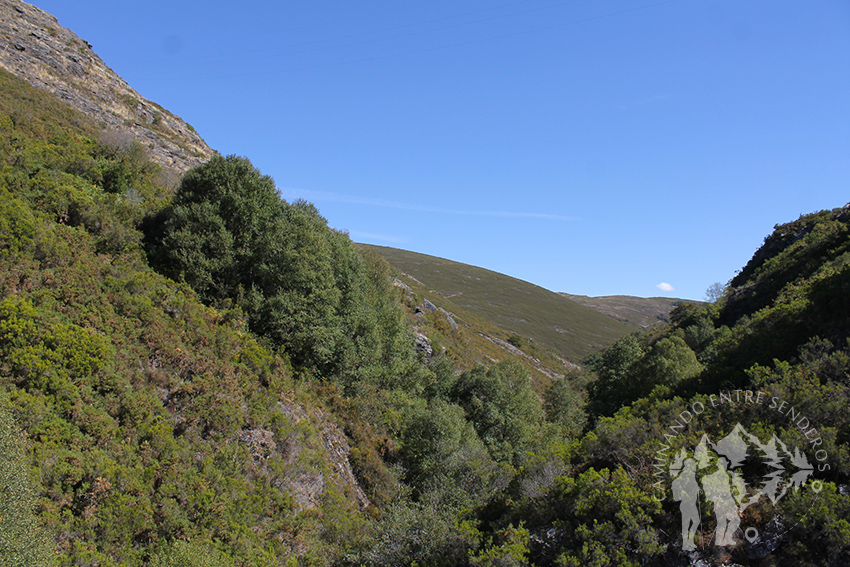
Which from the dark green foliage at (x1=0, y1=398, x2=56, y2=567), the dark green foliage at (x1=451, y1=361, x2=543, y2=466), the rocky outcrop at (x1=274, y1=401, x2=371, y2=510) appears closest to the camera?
the dark green foliage at (x1=0, y1=398, x2=56, y2=567)

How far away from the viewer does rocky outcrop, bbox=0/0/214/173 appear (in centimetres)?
3141

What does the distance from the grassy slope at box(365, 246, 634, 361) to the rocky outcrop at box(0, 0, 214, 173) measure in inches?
2779

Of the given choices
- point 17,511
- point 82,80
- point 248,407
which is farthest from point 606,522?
point 82,80

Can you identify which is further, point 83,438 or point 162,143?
point 162,143

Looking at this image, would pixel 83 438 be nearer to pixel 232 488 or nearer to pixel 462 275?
pixel 232 488

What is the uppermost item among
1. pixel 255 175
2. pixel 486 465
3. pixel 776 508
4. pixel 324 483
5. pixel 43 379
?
pixel 255 175

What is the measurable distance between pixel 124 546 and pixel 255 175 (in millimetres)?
17965

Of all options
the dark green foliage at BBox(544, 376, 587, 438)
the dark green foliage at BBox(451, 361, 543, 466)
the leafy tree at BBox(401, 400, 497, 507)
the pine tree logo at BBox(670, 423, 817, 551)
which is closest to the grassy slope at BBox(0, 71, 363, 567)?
the leafy tree at BBox(401, 400, 497, 507)

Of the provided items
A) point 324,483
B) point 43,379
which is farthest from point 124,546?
point 324,483

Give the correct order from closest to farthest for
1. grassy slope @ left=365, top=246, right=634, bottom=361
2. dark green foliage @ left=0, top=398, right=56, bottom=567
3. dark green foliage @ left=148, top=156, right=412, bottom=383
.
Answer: dark green foliage @ left=0, top=398, right=56, bottom=567 → dark green foliage @ left=148, top=156, right=412, bottom=383 → grassy slope @ left=365, top=246, right=634, bottom=361

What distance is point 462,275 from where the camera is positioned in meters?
158

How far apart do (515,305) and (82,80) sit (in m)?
120

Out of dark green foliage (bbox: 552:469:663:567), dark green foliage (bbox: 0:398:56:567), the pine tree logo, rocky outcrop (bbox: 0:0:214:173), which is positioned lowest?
dark green foliage (bbox: 0:398:56:567)

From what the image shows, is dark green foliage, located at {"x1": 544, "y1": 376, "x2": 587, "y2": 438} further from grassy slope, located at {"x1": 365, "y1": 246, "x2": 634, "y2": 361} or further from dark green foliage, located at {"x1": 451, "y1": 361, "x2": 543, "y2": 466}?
grassy slope, located at {"x1": 365, "y1": 246, "x2": 634, "y2": 361}
